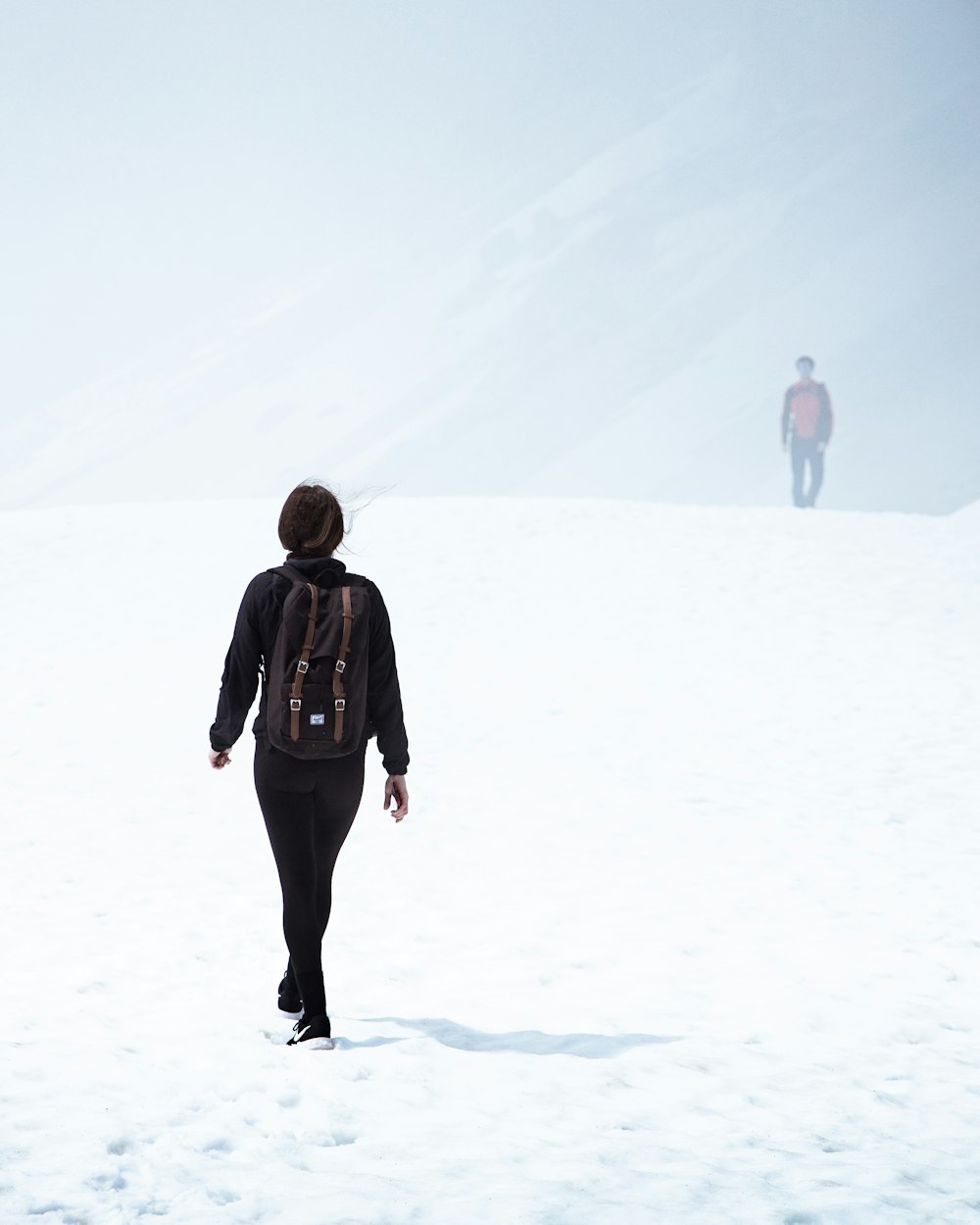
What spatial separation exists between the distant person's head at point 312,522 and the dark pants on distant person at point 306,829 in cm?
63

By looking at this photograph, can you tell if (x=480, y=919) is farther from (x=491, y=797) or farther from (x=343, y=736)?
(x=343, y=736)

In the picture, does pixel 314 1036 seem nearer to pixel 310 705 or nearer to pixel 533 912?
pixel 310 705

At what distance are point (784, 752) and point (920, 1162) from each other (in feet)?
18.2

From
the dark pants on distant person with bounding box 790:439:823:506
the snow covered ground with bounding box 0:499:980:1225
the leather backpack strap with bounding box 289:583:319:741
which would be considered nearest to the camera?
the snow covered ground with bounding box 0:499:980:1225

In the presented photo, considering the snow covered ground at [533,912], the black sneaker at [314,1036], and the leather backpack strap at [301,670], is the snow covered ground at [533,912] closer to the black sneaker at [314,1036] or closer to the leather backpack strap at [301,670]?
the black sneaker at [314,1036]

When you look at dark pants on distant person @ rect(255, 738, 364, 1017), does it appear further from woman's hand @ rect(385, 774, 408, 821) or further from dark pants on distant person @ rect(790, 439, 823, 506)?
dark pants on distant person @ rect(790, 439, 823, 506)

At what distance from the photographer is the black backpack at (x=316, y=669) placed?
3.60 metres

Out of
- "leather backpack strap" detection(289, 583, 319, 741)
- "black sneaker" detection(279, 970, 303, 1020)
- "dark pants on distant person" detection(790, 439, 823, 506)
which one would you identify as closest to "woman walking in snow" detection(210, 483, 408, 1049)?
"leather backpack strap" detection(289, 583, 319, 741)

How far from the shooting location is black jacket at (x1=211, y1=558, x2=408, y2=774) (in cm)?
369

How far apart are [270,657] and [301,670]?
0.50 ft

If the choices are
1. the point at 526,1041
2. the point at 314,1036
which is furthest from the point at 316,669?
the point at 526,1041

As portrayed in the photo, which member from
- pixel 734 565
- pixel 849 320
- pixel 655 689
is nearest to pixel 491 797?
pixel 655 689

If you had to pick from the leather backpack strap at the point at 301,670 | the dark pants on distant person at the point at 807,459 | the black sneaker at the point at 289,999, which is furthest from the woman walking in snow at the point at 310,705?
the dark pants on distant person at the point at 807,459

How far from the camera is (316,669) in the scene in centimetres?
363
